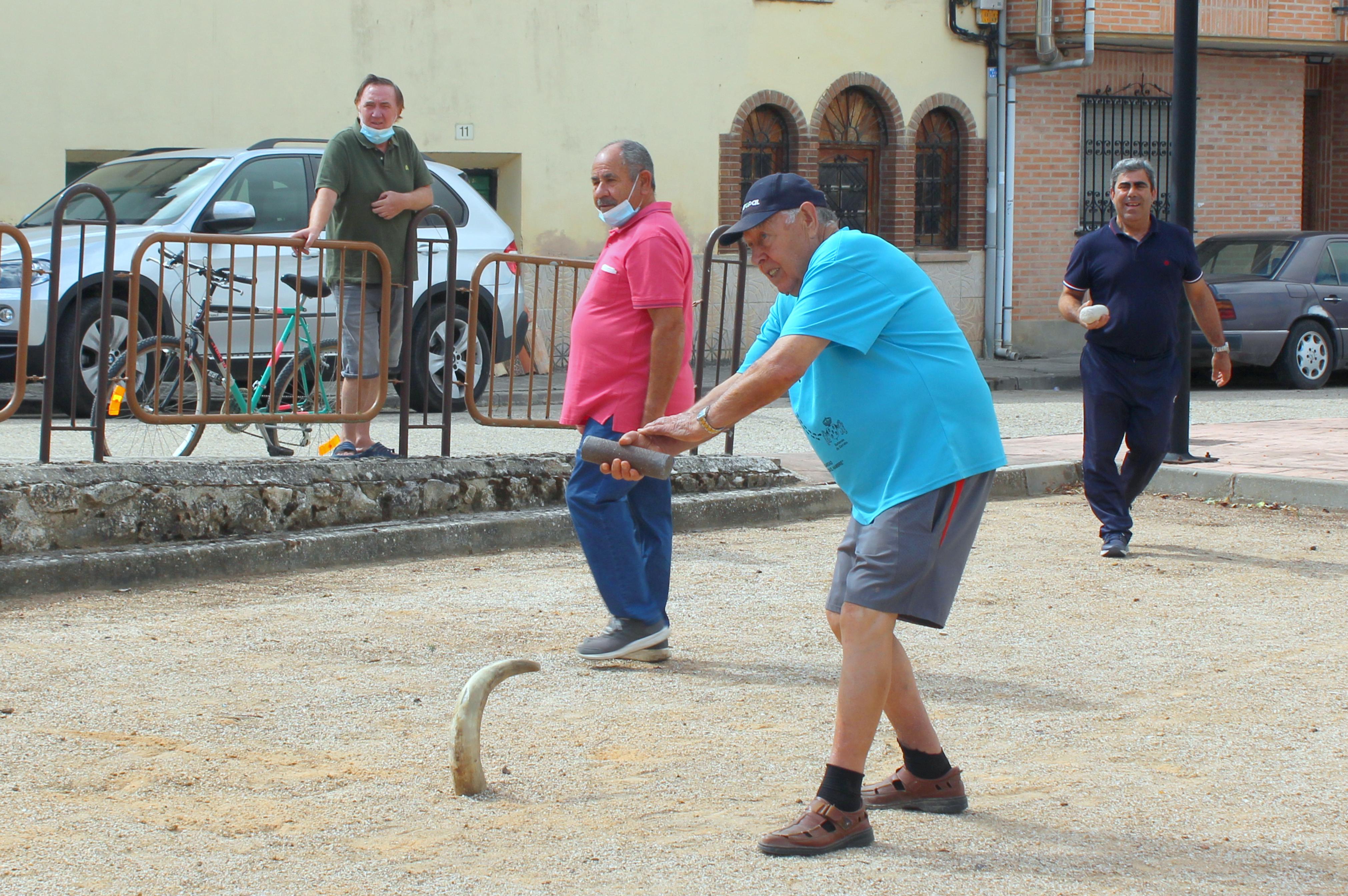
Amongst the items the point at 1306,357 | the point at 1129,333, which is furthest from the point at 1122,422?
the point at 1306,357

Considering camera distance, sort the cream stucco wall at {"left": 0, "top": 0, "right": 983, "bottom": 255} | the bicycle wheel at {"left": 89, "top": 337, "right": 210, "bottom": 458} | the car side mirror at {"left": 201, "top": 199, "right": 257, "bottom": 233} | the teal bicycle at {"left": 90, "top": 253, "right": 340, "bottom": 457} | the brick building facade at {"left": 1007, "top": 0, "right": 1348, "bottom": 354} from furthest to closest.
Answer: the brick building facade at {"left": 1007, "top": 0, "right": 1348, "bottom": 354} < the cream stucco wall at {"left": 0, "top": 0, "right": 983, "bottom": 255} < the car side mirror at {"left": 201, "top": 199, "right": 257, "bottom": 233} < the teal bicycle at {"left": 90, "top": 253, "right": 340, "bottom": 457} < the bicycle wheel at {"left": 89, "top": 337, "right": 210, "bottom": 458}

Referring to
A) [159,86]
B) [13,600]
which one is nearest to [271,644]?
[13,600]

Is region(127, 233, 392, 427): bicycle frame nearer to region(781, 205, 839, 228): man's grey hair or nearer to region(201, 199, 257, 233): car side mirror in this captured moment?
region(201, 199, 257, 233): car side mirror

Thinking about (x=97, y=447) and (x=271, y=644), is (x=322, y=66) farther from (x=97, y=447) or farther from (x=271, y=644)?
(x=271, y=644)

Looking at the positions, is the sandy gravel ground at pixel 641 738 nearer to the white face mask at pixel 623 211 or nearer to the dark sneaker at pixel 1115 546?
the dark sneaker at pixel 1115 546

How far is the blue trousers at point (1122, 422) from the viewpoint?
752 centimetres

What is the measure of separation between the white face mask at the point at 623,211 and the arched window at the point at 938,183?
16046 millimetres

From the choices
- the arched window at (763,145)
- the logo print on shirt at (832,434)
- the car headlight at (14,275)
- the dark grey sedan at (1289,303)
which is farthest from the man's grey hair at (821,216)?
the arched window at (763,145)

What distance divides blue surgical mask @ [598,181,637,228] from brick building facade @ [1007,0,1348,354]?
54.1ft

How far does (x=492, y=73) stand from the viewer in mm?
17844

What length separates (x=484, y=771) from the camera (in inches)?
160

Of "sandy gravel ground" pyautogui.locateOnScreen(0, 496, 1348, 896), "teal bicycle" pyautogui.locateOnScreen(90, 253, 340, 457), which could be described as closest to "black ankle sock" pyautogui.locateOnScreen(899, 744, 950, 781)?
"sandy gravel ground" pyautogui.locateOnScreen(0, 496, 1348, 896)

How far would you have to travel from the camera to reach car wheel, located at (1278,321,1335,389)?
1683cm

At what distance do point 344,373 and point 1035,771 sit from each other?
447 cm
